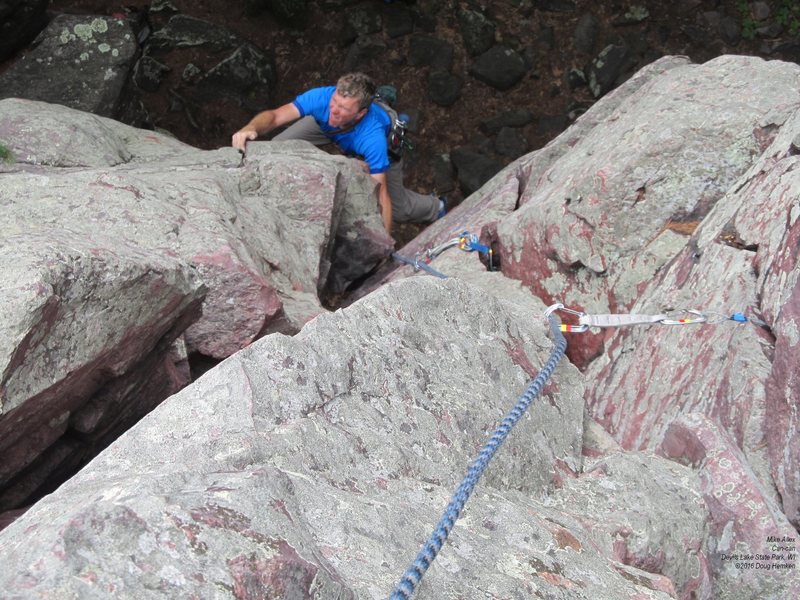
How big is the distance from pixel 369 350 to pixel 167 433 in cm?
74

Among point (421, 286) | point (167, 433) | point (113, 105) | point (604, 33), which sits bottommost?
point (113, 105)

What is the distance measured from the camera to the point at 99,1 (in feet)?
36.8

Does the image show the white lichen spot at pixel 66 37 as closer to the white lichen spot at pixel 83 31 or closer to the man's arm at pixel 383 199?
the white lichen spot at pixel 83 31

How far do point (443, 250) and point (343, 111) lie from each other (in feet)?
5.09

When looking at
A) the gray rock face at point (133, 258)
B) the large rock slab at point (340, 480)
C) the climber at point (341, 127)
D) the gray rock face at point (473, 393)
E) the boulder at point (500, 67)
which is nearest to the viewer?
the large rock slab at point (340, 480)

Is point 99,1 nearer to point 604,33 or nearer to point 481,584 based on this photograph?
point 604,33

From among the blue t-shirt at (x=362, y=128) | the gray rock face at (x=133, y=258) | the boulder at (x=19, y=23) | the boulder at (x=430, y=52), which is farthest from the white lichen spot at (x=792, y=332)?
the boulder at (x=430, y=52)

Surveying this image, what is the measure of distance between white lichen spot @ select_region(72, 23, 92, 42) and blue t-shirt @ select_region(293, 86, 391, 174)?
269cm

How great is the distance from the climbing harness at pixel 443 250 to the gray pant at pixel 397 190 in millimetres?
1498

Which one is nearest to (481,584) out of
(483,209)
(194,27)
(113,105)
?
(483,209)

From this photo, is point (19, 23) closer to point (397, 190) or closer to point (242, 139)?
point (242, 139)

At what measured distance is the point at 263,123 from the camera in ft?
24.6

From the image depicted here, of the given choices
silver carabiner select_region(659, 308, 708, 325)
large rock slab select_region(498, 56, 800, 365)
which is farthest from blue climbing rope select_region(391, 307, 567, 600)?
large rock slab select_region(498, 56, 800, 365)

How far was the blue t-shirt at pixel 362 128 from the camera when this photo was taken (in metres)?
7.64
